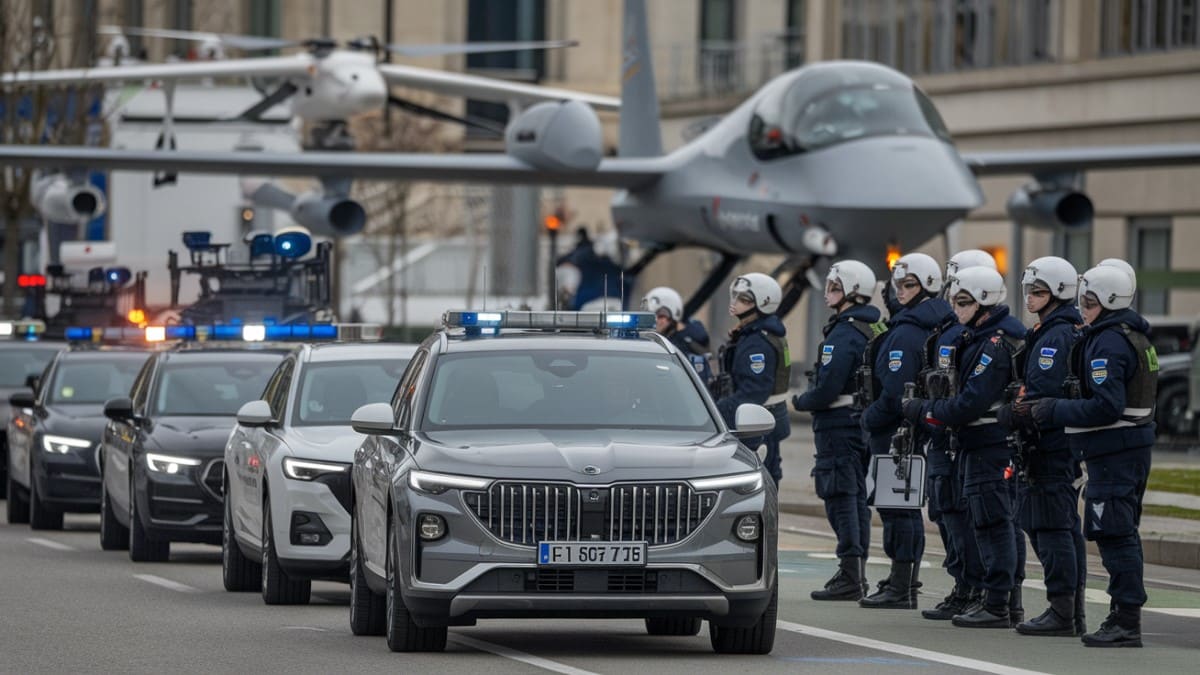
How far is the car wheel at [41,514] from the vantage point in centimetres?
2277

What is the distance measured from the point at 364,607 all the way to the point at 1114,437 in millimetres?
3733

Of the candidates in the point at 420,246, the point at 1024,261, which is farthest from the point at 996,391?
the point at 420,246

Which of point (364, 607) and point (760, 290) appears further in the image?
point (760, 290)

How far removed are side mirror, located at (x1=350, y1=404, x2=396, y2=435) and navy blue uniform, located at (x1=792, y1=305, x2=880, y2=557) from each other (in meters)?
3.79

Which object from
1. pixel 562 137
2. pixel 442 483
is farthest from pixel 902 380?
pixel 562 137

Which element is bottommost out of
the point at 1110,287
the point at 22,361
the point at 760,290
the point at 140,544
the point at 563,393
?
the point at 140,544

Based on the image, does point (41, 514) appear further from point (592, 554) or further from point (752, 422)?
point (592, 554)

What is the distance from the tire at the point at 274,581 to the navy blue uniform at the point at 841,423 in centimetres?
302

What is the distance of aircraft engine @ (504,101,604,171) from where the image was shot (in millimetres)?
38719

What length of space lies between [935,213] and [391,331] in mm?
28951

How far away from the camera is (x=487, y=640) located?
44.1ft

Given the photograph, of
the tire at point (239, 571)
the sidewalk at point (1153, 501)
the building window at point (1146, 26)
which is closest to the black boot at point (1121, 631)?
the tire at point (239, 571)

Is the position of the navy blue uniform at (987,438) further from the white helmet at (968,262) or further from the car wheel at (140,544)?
the car wheel at (140,544)

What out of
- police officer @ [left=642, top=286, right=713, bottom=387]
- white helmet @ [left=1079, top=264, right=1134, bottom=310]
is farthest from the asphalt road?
police officer @ [left=642, top=286, right=713, bottom=387]
